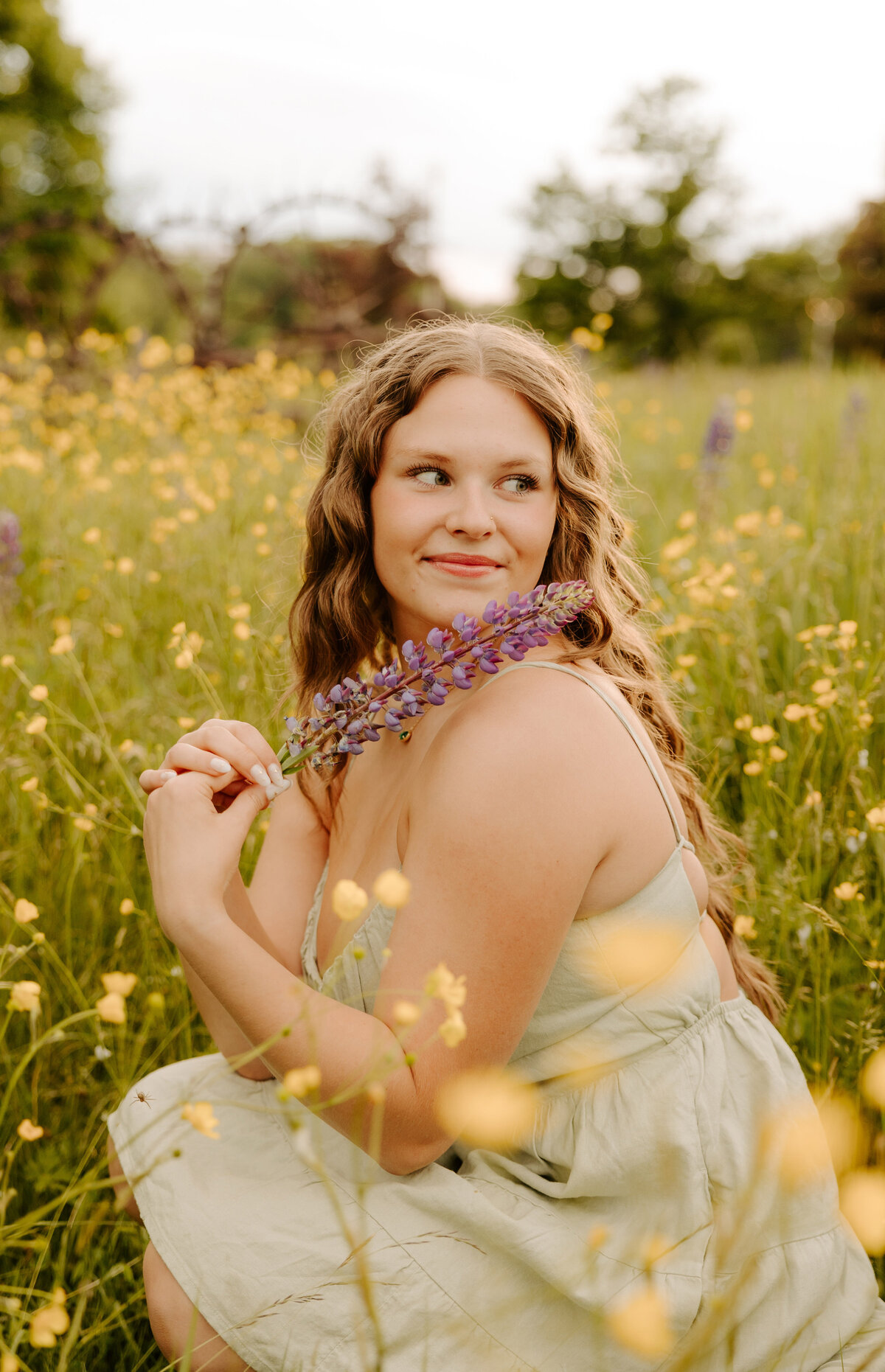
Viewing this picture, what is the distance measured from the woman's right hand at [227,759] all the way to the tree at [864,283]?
110ft

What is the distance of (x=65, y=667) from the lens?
97.4 inches

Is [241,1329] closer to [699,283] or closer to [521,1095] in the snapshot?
[521,1095]

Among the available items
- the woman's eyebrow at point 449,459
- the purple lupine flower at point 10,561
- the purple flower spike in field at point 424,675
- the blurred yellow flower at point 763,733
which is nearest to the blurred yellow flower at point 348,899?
the purple flower spike in field at point 424,675

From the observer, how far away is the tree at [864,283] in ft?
102

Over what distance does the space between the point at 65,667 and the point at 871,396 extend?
5071 mm

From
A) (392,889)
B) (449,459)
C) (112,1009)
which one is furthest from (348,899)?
(449,459)

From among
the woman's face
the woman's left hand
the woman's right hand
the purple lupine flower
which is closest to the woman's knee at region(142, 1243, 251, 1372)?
the woman's left hand

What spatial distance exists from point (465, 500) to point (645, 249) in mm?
40521

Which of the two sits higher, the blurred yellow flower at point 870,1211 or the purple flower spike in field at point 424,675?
the purple flower spike in field at point 424,675

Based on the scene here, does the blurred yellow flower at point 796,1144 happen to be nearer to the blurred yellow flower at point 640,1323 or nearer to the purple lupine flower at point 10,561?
the blurred yellow flower at point 640,1323

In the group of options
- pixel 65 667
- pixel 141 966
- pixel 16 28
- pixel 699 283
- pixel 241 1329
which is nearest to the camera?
pixel 241 1329

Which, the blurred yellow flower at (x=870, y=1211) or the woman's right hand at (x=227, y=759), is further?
the woman's right hand at (x=227, y=759)

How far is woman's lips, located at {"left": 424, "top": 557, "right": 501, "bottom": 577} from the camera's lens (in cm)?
149

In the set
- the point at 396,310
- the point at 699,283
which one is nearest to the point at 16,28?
the point at 396,310
